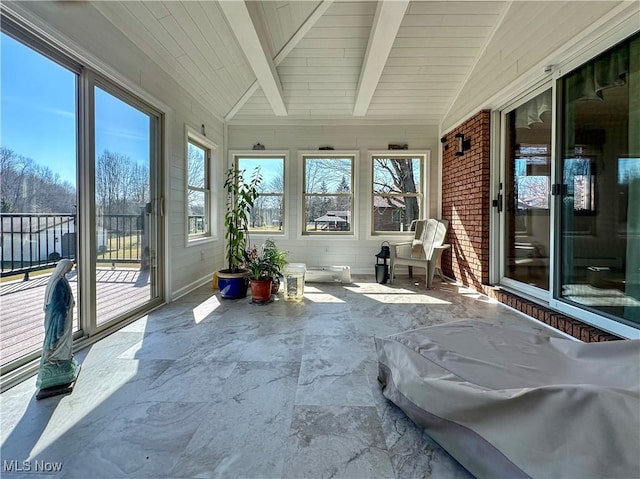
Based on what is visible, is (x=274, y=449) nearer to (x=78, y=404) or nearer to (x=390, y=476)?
(x=390, y=476)

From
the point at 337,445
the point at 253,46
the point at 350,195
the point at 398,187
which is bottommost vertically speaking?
the point at 337,445

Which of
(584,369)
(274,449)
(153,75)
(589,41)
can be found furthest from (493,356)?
(153,75)

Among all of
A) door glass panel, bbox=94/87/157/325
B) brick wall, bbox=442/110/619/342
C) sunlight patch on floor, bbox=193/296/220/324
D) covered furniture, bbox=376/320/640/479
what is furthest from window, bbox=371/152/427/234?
covered furniture, bbox=376/320/640/479

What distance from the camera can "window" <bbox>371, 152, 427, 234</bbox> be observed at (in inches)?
227

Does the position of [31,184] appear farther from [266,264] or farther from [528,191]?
[528,191]

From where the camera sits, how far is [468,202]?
4453 mm

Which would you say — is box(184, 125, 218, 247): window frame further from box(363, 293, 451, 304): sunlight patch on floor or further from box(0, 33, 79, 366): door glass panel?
box(363, 293, 451, 304): sunlight patch on floor

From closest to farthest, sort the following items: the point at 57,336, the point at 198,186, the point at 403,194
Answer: the point at 57,336 → the point at 198,186 → the point at 403,194

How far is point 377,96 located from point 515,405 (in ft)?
16.2

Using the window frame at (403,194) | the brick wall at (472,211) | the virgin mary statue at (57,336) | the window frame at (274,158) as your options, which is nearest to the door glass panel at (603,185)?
the brick wall at (472,211)

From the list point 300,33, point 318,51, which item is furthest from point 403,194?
point 300,33

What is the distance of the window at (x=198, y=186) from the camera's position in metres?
4.51

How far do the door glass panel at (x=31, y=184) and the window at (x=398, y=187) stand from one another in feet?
14.7

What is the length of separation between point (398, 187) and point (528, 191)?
98.4 inches
